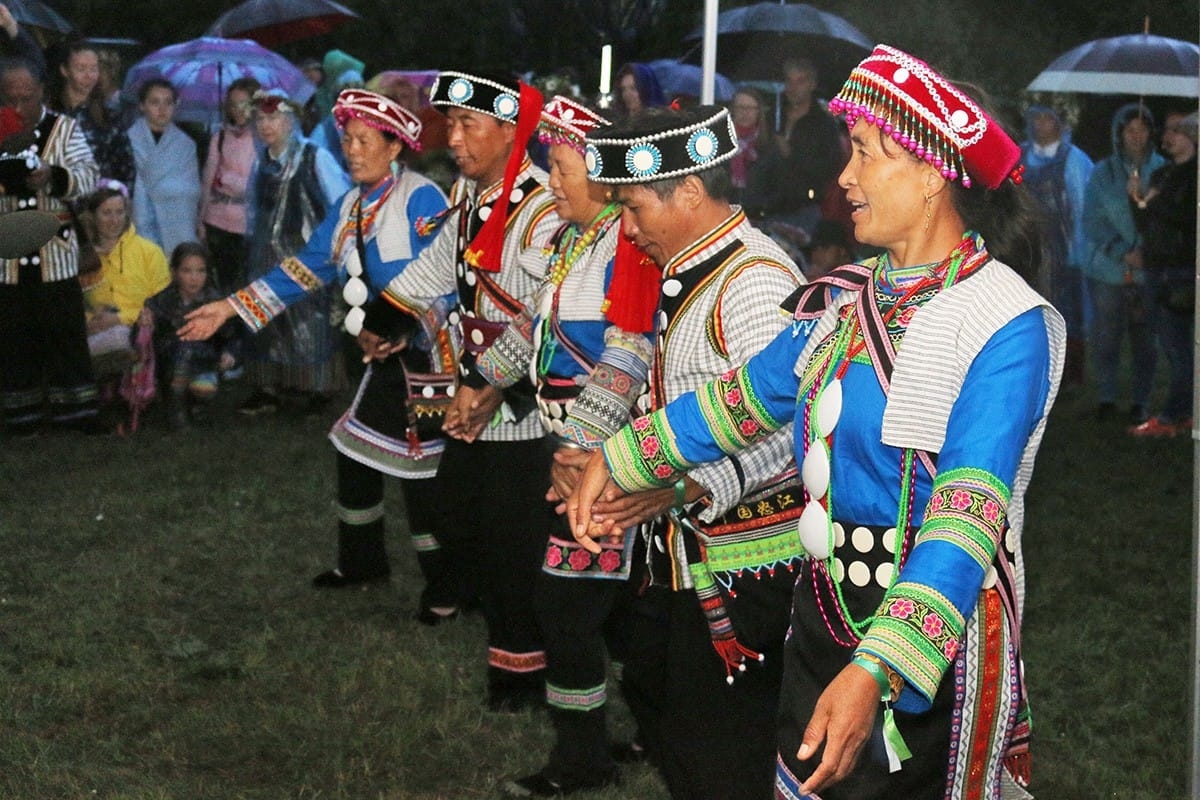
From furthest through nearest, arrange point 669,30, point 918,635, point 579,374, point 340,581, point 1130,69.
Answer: point 669,30 < point 1130,69 < point 340,581 < point 579,374 < point 918,635

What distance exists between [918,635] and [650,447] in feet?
2.56

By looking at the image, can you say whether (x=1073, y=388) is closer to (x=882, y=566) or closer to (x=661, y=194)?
Result: (x=661, y=194)

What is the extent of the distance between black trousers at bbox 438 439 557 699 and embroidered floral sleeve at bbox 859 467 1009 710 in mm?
2616

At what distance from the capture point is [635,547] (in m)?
4.20

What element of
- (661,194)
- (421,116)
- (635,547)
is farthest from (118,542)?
(661,194)

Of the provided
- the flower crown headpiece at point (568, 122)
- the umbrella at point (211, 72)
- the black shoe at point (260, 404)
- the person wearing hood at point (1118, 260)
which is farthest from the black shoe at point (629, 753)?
the umbrella at point (211, 72)

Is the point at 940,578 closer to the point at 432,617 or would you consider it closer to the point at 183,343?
the point at 432,617

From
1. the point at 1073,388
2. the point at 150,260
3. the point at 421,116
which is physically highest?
the point at 421,116

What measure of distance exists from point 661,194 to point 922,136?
1228mm

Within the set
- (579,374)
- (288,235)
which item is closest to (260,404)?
(288,235)

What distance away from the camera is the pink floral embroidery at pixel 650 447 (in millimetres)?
2883

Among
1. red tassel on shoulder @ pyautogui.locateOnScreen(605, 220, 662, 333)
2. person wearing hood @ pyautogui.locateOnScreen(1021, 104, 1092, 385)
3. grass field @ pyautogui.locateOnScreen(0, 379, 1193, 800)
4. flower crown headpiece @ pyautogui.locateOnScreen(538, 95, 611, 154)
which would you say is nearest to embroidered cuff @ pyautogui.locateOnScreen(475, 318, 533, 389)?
flower crown headpiece @ pyautogui.locateOnScreen(538, 95, 611, 154)

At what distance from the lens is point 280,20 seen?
11766mm

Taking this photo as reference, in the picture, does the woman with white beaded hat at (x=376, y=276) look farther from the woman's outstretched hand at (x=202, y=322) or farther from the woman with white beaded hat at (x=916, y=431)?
the woman with white beaded hat at (x=916, y=431)
